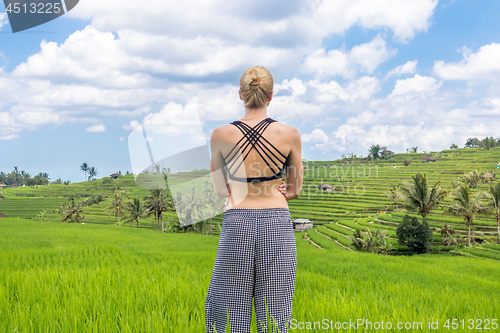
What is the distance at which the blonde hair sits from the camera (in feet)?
6.01

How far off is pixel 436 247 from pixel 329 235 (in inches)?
485

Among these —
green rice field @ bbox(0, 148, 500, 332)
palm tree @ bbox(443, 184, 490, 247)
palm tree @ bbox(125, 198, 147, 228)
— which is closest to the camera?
green rice field @ bbox(0, 148, 500, 332)

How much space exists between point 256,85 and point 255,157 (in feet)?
1.41

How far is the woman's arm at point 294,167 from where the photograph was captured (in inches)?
75.4

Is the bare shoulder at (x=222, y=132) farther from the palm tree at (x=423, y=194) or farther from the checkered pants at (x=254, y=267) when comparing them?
the palm tree at (x=423, y=194)

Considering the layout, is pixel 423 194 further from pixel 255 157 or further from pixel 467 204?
pixel 255 157

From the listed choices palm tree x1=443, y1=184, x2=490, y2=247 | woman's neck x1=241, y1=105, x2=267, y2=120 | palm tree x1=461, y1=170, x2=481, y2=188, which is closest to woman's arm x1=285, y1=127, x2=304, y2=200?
woman's neck x1=241, y1=105, x2=267, y2=120

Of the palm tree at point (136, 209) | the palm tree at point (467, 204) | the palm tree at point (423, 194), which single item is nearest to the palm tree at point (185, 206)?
the palm tree at point (423, 194)

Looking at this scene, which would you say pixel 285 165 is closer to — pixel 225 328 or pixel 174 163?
pixel 225 328

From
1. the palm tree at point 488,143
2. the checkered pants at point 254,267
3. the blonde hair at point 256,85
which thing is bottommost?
the checkered pants at point 254,267

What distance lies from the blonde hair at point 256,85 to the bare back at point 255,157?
0.13 m

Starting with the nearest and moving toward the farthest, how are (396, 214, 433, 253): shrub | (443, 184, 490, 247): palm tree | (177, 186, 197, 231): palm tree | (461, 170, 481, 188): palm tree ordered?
(177, 186, 197, 231): palm tree → (396, 214, 433, 253): shrub → (443, 184, 490, 247): palm tree → (461, 170, 481, 188): palm tree

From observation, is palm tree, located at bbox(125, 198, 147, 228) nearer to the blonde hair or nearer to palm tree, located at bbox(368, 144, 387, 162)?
the blonde hair

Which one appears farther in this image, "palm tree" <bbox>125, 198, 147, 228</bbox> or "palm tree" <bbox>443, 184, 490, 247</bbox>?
"palm tree" <bbox>125, 198, 147, 228</bbox>
